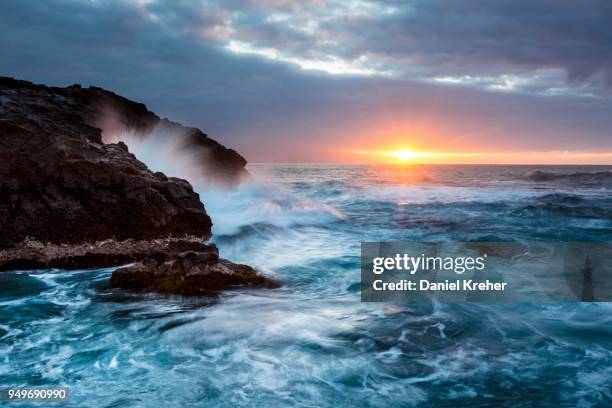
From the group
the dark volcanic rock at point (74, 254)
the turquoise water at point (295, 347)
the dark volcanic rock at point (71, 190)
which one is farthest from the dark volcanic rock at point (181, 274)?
the dark volcanic rock at point (71, 190)

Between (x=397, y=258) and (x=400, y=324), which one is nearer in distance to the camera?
(x=400, y=324)

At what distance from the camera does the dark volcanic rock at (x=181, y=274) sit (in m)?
8.69

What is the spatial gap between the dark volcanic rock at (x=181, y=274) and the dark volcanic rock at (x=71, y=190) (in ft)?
9.31

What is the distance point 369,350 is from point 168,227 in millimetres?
7360

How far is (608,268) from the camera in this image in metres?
12.3

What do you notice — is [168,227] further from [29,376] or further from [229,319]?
[29,376]

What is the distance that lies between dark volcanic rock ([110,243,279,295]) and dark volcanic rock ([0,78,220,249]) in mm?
2837

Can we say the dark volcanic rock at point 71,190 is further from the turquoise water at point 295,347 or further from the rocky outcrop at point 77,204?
the turquoise water at point 295,347

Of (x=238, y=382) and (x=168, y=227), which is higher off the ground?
(x=168, y=227)

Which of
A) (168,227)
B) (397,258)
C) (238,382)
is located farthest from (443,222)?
(238,382)

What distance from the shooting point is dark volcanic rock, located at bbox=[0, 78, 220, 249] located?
35.8 ft

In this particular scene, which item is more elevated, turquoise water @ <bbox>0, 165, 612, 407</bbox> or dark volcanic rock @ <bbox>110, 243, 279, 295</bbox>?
dark volcanic rock @ <bbox>110, 243, 279, 295</bbox>

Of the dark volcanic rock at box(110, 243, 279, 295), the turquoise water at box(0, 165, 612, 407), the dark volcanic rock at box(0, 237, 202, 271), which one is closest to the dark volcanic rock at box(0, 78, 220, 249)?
the dark volcanic rock at box(0, 237, 202, 271)

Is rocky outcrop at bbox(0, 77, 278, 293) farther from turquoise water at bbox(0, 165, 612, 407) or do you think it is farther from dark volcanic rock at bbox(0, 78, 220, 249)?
turquoise water at bbox(0, 165, 612, 407)
